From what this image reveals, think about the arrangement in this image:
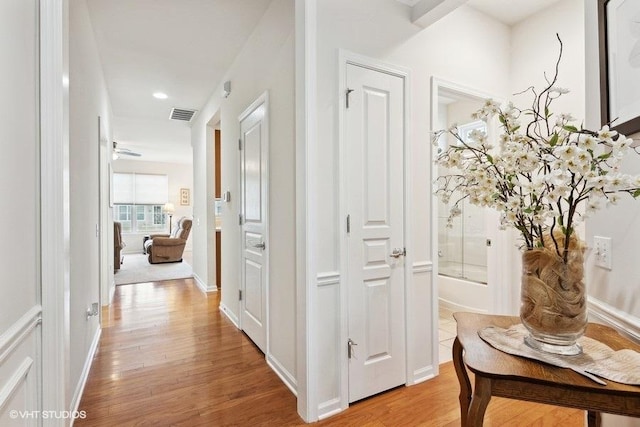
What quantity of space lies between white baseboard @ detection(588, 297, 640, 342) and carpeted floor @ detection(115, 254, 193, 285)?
5601 mm

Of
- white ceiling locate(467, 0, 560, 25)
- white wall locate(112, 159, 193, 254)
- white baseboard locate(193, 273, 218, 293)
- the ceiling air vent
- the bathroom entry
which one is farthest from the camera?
white wall locate(112, 159, 193, 254)

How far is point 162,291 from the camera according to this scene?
183 inches

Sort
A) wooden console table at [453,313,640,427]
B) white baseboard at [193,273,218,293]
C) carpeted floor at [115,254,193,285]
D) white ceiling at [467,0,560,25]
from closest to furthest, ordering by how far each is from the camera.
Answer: wooden console table at [453,313,640,427] → white ceiling at [467,0,560,25] → white baseboard at [193,273,218,293] → carpeted floor at [115,254,193,285]

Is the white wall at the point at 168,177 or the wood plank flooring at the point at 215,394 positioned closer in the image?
the wood plank flooring at the point at 215,394

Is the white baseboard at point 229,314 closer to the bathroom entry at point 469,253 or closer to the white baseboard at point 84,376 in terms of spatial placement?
the white baseboard at point 84,376

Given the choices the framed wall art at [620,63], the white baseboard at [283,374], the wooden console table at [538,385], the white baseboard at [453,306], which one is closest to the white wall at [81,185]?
the white baseboard at [283,374]

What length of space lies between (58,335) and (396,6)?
2.67 metres

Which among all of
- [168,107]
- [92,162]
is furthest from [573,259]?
[168,107]

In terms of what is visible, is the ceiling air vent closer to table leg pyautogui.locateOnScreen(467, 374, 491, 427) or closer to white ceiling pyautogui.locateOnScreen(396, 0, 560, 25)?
white ceiling pyautogui.locateOnScreen(396, 0, 560, 25)

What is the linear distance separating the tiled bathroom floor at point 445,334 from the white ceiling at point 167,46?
3240 mm

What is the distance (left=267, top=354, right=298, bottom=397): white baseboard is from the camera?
206 cm

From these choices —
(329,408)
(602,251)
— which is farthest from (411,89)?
(329,408)

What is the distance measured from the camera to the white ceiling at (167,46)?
251cm

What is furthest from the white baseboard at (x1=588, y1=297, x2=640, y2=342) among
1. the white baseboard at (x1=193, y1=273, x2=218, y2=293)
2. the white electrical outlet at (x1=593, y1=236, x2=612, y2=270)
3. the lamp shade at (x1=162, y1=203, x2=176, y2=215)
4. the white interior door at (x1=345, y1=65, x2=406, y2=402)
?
the lamp shade at (x1=162, y1=203, x2=176, y2=215)
